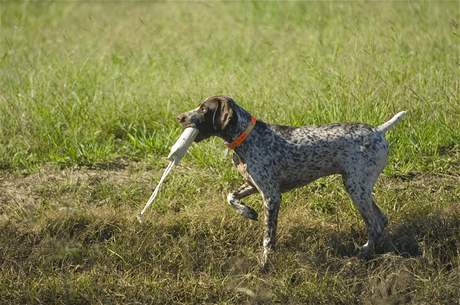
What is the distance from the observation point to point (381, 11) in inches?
403

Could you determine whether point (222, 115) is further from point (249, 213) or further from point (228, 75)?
point (228, 75)

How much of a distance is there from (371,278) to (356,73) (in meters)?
2.83

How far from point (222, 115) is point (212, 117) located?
97mm

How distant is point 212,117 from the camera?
19.9ft

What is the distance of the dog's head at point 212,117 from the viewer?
19.7 feet

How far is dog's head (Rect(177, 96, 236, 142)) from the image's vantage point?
600 centimetres

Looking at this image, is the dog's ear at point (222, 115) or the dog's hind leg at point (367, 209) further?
the dog's hind leg at point (367, 209)

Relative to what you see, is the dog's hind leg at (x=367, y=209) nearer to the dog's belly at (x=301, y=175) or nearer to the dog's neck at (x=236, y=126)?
the dog's belly at (x=301, y=175)

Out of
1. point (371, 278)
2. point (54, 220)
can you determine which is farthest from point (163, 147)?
point (371, 278)

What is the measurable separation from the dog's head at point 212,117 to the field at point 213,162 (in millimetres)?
926

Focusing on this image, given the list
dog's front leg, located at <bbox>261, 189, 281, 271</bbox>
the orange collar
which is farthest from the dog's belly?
the orange collar

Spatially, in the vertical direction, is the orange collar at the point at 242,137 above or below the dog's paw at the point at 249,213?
above

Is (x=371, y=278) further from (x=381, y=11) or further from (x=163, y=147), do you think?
(x=381, y=11)

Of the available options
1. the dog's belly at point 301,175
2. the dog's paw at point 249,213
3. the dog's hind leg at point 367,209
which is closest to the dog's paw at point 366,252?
the dog's hind leg at point 367,209
